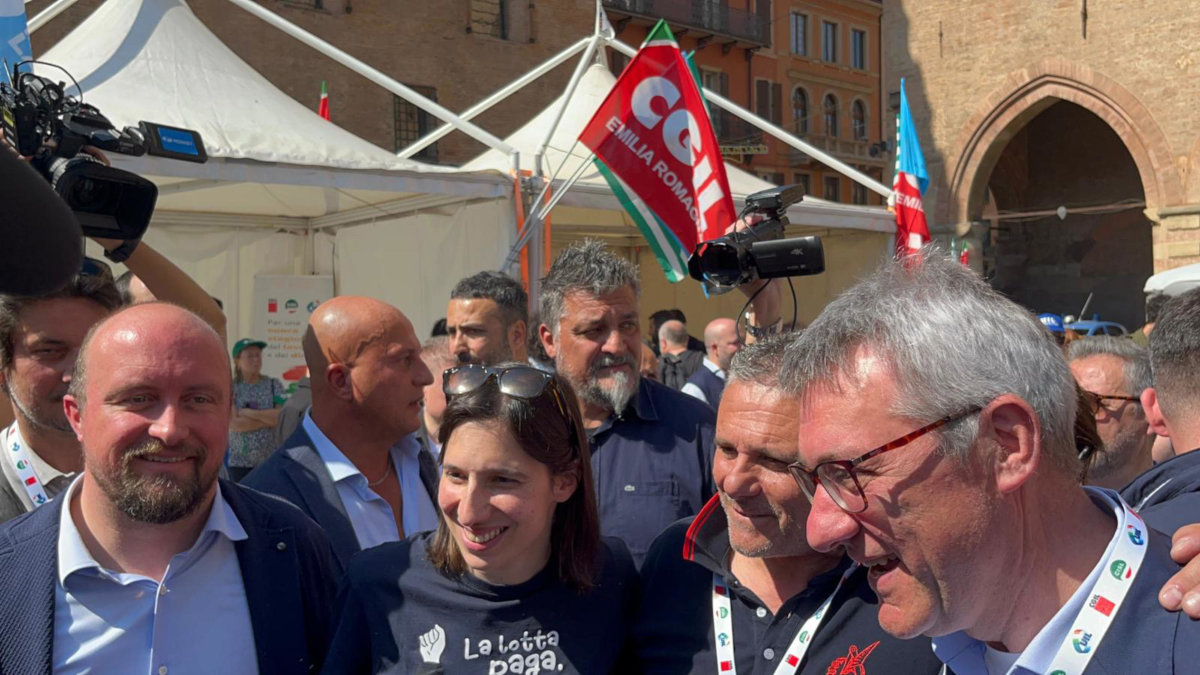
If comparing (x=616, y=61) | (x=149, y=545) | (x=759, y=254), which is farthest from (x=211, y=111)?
(x=616, y=61)

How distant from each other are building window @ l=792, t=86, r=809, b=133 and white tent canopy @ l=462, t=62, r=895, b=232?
31211 mm

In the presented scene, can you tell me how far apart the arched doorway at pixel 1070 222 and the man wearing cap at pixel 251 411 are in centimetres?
2072

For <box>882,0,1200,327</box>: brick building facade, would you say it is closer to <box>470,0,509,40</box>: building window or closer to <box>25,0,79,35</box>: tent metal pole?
<box>470,0,509,40</box>: building window

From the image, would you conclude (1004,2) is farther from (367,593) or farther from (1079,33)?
(367,593)

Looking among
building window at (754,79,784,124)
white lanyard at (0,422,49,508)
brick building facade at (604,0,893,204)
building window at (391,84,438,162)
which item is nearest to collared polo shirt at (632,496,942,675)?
white lanyard at (0,422,49,508)

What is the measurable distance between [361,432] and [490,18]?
21.9m

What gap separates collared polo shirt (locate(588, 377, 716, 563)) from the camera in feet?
11.4

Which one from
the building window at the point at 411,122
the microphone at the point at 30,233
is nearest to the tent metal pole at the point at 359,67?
the microphone at the point at 30,233

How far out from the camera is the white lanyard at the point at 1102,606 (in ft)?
4.91

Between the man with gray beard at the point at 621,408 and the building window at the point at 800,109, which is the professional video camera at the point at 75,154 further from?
the building window at the point at 800,109

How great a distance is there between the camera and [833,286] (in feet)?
38.6

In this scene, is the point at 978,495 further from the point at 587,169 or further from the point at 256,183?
the point at 587,169

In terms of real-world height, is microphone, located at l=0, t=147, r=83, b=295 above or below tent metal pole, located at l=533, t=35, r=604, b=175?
below

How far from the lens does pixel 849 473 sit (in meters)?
1.64
